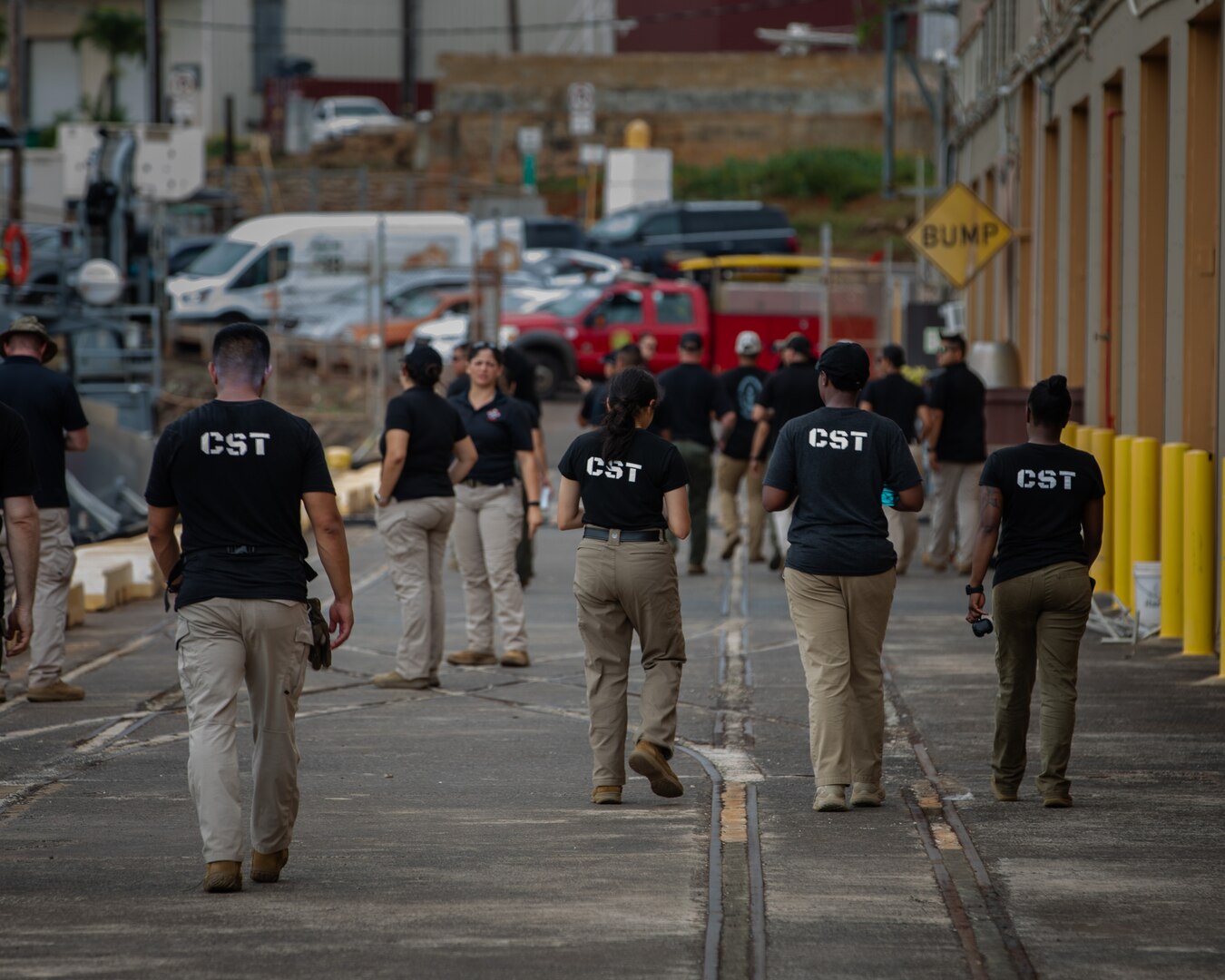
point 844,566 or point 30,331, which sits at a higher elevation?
point 30,331

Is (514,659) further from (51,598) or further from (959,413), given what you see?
(959,413)

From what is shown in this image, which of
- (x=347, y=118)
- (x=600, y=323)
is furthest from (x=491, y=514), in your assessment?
(x=347, y=118)

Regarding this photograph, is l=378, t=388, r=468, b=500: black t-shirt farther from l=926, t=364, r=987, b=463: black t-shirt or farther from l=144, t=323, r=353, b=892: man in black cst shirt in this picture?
l=926, t=364, r=987, b=463: black t-shirt

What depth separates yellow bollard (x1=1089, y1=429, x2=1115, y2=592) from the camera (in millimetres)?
15602

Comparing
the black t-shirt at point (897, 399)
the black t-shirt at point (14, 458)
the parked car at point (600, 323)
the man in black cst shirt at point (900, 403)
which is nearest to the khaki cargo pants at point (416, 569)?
the black t-shirt at point (14, 458)

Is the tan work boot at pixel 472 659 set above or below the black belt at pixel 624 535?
below

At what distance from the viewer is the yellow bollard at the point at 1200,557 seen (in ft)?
41.0

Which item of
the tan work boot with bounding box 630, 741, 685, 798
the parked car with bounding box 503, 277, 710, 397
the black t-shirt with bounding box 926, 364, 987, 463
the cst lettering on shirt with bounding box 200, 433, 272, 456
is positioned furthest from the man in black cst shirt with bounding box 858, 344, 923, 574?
the parked car with bounding box 503, 277, 710, 397

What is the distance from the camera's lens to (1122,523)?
1527cm

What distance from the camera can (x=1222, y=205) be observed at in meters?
12.8

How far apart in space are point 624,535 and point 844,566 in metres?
0.89

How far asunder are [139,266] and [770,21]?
3526 cm

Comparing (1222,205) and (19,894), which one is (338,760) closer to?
(19,894)

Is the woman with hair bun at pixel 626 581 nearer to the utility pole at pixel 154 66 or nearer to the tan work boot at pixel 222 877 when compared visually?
the tan work boot at pixel 222 877
